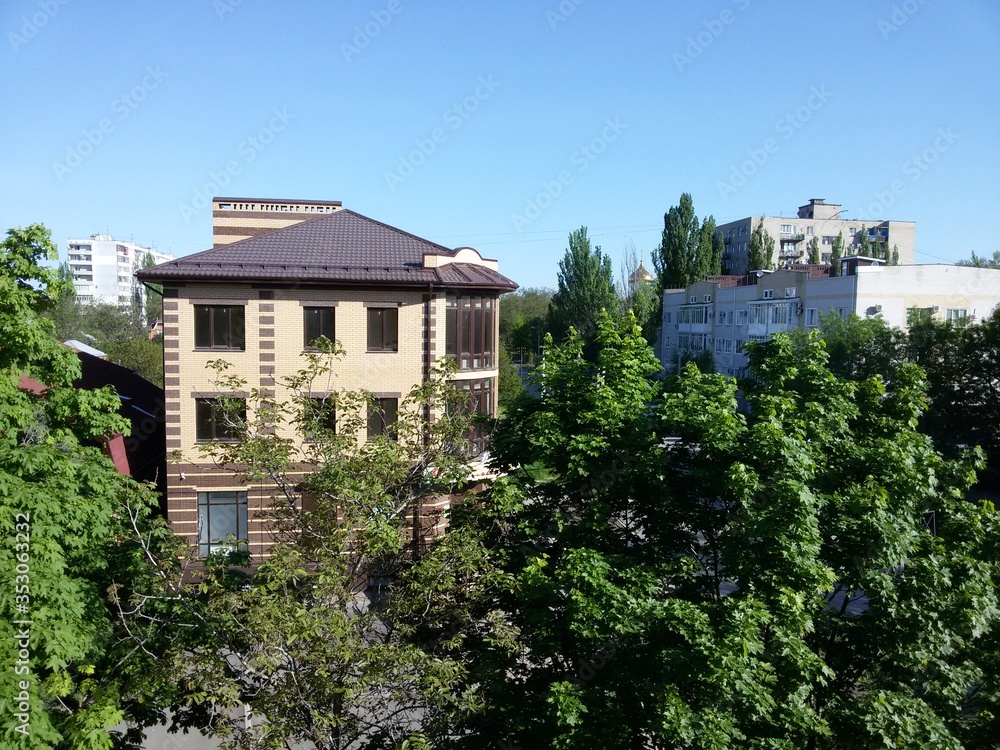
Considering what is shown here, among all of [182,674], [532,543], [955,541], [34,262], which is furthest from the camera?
[34,262]

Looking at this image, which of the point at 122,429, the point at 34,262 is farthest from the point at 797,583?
the point at 34,262

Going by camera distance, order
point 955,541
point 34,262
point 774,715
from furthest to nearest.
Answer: point 34,262
point 955,541
point 774,715

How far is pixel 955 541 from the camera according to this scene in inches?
411

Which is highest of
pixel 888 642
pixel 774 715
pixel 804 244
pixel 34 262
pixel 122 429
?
pixel 804 244

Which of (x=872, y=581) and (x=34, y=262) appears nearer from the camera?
(x=872, y=581)

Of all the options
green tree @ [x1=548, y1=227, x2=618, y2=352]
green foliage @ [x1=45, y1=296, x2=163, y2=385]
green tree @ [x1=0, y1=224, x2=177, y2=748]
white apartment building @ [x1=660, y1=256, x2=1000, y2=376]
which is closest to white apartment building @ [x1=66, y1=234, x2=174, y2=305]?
green foliage @ [x1=45, y1=296, x2=163, y2=385]

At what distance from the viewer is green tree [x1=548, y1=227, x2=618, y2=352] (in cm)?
5706

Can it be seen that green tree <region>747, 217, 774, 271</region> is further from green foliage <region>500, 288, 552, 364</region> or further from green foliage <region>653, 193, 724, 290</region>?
green foliage <region>500, 288, 552, 364</region>

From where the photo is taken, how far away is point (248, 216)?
81.9 ft

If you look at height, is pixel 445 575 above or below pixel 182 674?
above

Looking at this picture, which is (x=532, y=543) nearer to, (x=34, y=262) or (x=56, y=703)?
(x=56, y=703)

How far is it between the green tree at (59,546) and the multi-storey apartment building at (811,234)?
88.4 meters

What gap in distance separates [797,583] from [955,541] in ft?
10.3

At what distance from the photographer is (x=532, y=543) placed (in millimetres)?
11320
